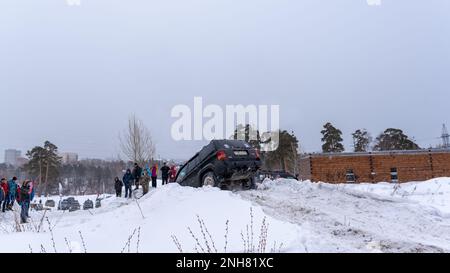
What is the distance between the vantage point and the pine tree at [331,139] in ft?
181

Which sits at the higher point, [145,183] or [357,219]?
[145,183]

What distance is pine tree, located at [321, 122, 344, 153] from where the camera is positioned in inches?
2170

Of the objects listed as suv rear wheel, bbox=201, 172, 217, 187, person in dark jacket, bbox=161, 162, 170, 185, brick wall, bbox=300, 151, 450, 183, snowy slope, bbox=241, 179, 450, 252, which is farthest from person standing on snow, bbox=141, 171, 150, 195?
brick wall, bbox=300, 151, 450, 183

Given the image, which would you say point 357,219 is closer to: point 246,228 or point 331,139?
point 246,228

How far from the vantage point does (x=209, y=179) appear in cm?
1055

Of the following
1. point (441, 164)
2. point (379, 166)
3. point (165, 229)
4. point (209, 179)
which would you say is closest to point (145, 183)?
point (209, 179)

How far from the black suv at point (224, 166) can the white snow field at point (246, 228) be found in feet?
5.28

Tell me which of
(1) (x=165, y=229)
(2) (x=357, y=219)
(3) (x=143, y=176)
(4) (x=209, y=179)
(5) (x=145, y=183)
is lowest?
(2) (x=357, y=219)

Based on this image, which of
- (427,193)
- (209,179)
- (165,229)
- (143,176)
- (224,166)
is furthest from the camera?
(143,176)

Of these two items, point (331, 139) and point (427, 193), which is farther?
point (331, 139)

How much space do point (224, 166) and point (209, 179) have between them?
77cm

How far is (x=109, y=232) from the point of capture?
5.68 meters

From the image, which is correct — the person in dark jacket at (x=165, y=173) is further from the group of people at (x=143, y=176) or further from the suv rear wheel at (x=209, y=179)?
the suv rear wheel at (x=209, y=179)

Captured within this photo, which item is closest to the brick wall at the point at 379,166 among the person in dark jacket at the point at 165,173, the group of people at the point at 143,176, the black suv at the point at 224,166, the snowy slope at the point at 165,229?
the group of people at the point at 143,176
